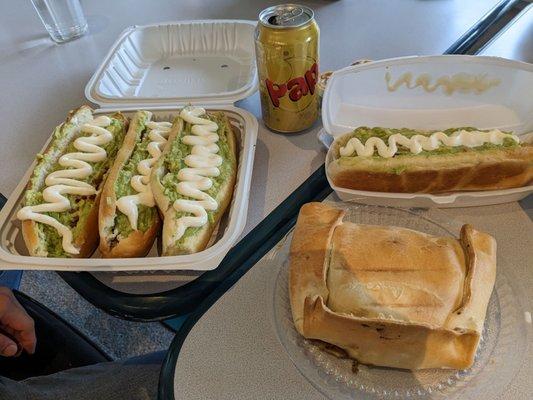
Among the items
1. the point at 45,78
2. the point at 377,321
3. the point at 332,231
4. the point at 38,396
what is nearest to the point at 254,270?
the point at 332,231

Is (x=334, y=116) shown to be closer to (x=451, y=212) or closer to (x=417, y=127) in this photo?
(x=417, y=127)

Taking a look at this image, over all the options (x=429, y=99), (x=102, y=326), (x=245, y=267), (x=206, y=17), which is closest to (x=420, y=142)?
(x=429, y=99)

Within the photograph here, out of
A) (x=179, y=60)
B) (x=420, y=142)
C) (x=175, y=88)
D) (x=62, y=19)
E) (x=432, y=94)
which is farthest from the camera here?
(x=62, y=19)

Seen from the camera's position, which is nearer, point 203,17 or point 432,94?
point 432,94

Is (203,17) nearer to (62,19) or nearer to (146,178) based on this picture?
(62,19)

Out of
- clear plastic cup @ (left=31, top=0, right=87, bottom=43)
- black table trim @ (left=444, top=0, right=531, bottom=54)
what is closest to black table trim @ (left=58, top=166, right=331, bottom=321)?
black table trim @ (left=444, top=0, right=531, bottom=54)

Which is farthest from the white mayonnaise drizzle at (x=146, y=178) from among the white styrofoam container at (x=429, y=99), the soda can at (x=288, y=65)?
the white styrofoam container at (x=429, y=99)
